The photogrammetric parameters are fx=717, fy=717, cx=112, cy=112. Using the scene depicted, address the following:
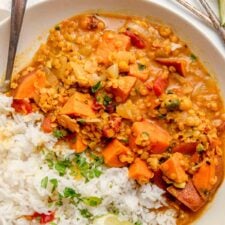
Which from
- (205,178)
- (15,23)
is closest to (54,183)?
(205,178)

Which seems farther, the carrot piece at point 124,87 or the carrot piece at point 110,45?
the carrot piece at point 110,45

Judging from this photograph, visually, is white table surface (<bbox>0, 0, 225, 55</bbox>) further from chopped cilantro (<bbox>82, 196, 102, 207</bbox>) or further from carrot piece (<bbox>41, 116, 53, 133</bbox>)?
chopped cilantro (<bbox>82, 196, 102, 207</bbox>)

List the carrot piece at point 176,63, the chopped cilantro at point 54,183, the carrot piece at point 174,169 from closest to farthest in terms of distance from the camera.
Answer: the carrot piece at point 174,169, the chopped cilantro at point 54,183, the carrot piece at point 176,63

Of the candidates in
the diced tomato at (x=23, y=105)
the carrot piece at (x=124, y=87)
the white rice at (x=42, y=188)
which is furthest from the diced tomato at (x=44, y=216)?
the carrot piece at (x=124, y=87)

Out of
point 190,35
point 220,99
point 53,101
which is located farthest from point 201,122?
point 53,101

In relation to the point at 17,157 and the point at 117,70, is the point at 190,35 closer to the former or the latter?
the point at 117,70

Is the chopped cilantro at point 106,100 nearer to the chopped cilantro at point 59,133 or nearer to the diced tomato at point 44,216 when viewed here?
the chopped cilantro at point 59,133

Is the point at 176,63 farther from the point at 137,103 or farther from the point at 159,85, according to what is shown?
the point at 137,103
